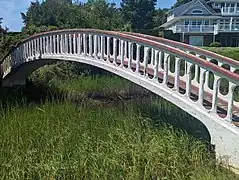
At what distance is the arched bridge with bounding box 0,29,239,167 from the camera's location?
5.59 metres

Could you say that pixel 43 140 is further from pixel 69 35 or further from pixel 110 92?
pixel 110 92

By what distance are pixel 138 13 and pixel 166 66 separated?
5061cm

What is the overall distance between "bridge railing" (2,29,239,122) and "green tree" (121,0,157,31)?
40.0 meters

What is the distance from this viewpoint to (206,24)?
41438mm

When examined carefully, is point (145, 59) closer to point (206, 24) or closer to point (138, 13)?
point (206, 24)

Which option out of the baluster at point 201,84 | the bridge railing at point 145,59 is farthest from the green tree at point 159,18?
the baluster at point 201,84

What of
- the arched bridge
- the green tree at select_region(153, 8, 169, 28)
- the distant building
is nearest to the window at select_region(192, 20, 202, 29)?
the distant building

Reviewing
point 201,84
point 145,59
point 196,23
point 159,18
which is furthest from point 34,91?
point 159,18

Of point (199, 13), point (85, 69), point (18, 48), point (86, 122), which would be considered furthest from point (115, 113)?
point (199, 13)

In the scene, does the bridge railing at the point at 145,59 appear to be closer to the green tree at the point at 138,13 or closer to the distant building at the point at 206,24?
the distant building at the point at 206,24

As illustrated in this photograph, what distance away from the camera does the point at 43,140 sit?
21.3 ft

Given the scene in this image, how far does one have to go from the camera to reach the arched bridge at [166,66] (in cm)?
559

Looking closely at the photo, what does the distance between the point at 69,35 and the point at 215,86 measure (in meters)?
6.77

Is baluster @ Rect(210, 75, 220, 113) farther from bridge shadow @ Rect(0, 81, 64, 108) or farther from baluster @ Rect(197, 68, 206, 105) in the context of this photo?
bridge shadow @ Rect(0, 81, 64, 108)
